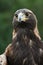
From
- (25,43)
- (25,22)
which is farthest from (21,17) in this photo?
(25,43)

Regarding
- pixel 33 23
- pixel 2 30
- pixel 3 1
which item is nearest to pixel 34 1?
pixel 3 1

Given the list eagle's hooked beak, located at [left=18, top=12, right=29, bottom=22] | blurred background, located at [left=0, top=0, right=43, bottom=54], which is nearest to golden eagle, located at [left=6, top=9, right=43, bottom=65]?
eagle's hooked beak, located at [left=18, top=12, right=29, bottom=22]

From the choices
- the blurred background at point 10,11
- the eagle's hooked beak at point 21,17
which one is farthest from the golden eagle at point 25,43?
the blurred background at point 10,11

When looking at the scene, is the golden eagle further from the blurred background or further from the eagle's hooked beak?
the blurred background

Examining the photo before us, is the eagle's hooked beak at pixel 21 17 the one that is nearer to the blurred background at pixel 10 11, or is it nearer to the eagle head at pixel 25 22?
the eagle head at pixel 25 22

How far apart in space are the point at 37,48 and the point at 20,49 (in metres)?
0.28

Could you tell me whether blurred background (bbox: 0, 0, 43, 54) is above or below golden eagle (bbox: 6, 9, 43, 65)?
below

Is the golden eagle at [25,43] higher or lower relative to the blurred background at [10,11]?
higher

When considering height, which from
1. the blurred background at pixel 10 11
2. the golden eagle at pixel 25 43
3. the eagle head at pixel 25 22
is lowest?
the blurred background at pixel 10 11

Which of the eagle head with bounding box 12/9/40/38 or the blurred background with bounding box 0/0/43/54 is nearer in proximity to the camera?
the eagle head with bounding box 12/9/40/38

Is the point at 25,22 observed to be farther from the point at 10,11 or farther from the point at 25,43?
the point at 10,11

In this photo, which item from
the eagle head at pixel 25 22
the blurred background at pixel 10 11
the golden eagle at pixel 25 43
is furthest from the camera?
the blurred background at pixel 10 11

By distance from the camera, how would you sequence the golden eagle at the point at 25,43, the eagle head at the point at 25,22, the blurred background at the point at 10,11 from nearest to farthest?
the golden eagle at the point at 25,43
the eagle head at the point at 25,22
the blurred background at the point at 10,11

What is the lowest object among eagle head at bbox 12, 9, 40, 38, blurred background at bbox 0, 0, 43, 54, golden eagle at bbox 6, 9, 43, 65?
blurred background at bbox 0, 0, 43, 54
